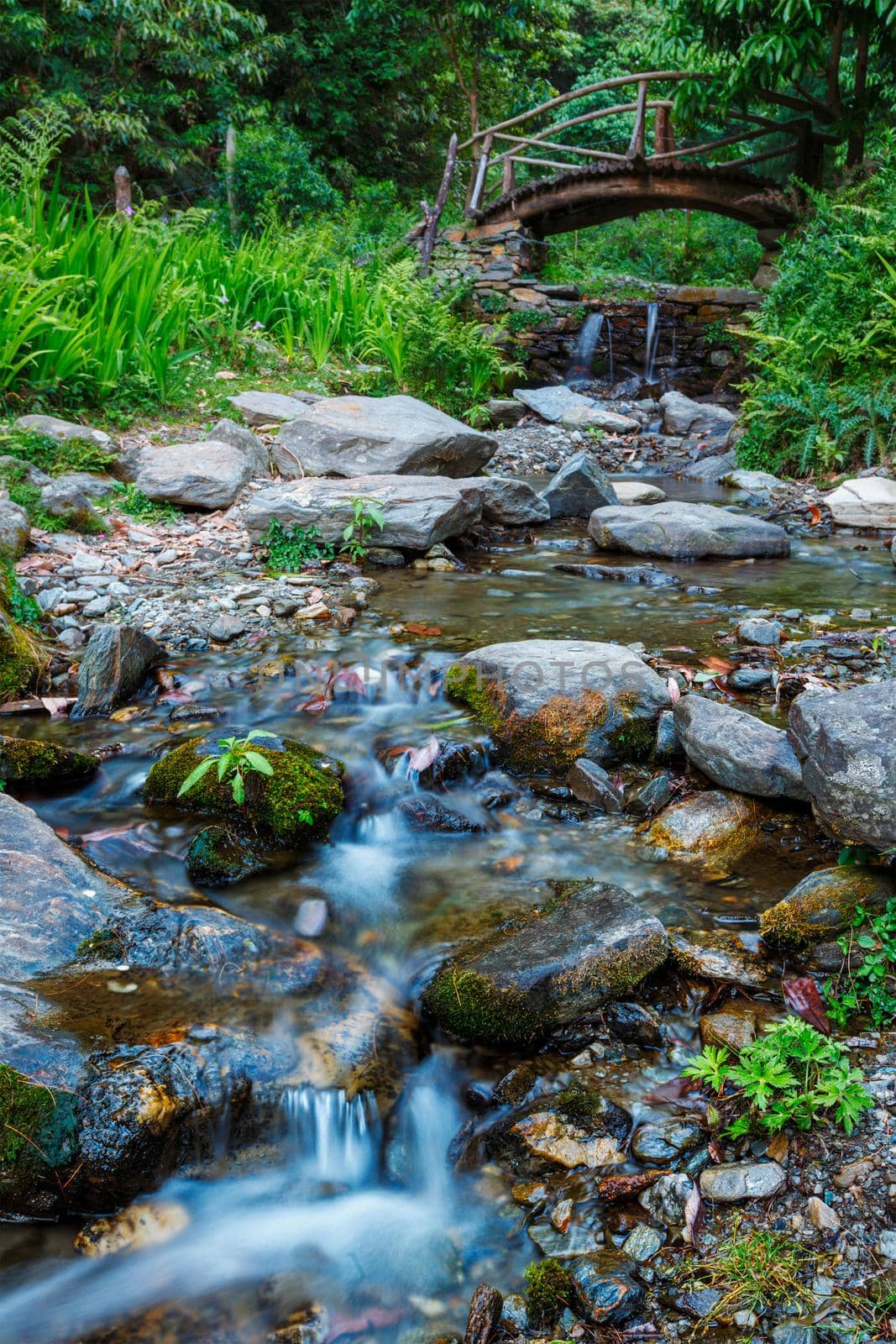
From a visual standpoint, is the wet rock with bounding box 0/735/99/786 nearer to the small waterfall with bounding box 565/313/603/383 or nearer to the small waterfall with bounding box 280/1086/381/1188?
the small waterfall with bounding box 280/1086/381/1188

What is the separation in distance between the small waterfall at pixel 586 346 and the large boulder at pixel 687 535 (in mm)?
7445

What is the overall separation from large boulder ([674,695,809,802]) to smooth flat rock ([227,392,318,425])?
4995 millimetres

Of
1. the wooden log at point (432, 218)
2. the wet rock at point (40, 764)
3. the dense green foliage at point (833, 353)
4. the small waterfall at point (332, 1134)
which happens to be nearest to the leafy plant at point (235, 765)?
the wet rock at point (40, 764)

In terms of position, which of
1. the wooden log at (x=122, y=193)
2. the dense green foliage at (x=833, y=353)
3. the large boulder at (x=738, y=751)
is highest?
the wooden log at (x=122, y=193)

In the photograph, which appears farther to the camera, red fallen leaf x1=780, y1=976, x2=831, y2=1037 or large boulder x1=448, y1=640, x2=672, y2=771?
large boulder x1=448, y1=640, x2=672, y2=771

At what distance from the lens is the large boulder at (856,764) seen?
7.69ft

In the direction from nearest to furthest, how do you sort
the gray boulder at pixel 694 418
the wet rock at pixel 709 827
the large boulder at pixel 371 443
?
the wet rock at pixel 709 827
the large boulder at pixel 371 443
the gray boulder at pixel 694 418

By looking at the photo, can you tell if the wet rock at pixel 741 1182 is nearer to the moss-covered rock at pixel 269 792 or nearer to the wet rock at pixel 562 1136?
the wet rock at pixel 562 1136

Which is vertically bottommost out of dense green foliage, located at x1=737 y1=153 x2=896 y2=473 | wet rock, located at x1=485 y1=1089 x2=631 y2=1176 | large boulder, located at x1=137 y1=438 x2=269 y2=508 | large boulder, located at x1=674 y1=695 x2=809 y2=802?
wet rock, located at x1=485 y1=1089 x2=631 y2=1176

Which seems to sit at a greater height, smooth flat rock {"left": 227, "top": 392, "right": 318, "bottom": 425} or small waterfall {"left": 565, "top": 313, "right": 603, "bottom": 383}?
small waterfall {"left": 565, "top": 313, "right": 603, "bottom": 383}

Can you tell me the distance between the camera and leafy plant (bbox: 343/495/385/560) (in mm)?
5594

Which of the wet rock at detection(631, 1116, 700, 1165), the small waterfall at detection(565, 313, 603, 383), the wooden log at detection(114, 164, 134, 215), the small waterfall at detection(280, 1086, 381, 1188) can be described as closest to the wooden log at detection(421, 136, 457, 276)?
the small waterfall at detection(565, 313, 603, 383)

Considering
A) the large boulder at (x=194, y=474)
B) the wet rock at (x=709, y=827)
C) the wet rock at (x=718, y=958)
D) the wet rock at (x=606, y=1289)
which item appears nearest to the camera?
the wet rock at (x=606, y=1289)

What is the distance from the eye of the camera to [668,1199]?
1848 mm
